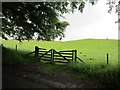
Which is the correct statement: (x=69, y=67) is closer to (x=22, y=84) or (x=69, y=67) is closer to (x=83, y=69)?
(x=83, y=69)

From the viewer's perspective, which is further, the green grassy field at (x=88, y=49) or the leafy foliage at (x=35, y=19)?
the green grassy field at (x=88, y=49)

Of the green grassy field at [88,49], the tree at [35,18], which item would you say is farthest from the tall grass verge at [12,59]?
the green grassy field at [88,49]

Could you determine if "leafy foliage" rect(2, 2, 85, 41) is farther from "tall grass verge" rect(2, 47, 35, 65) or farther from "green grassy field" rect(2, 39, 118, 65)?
"green grassy field" rect(2, 39, 118, 65)

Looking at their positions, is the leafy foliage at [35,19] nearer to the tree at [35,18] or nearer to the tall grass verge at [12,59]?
the tree at [35,18]

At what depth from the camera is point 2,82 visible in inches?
746

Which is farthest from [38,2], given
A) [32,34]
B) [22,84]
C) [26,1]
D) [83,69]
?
[22,84]

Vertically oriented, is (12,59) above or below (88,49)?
below

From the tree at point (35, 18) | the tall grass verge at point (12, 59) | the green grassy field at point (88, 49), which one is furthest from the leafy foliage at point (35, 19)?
the green grassy field at point (88, 49)

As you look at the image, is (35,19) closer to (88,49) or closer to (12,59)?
(12,59)

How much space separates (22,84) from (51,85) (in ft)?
5.82

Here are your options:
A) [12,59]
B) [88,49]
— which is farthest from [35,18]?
[88,49]

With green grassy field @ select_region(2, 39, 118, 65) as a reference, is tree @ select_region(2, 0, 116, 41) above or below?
above

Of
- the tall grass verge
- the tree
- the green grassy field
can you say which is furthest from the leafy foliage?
the green grassy field

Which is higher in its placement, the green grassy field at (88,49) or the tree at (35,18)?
the tree at (35,18)
